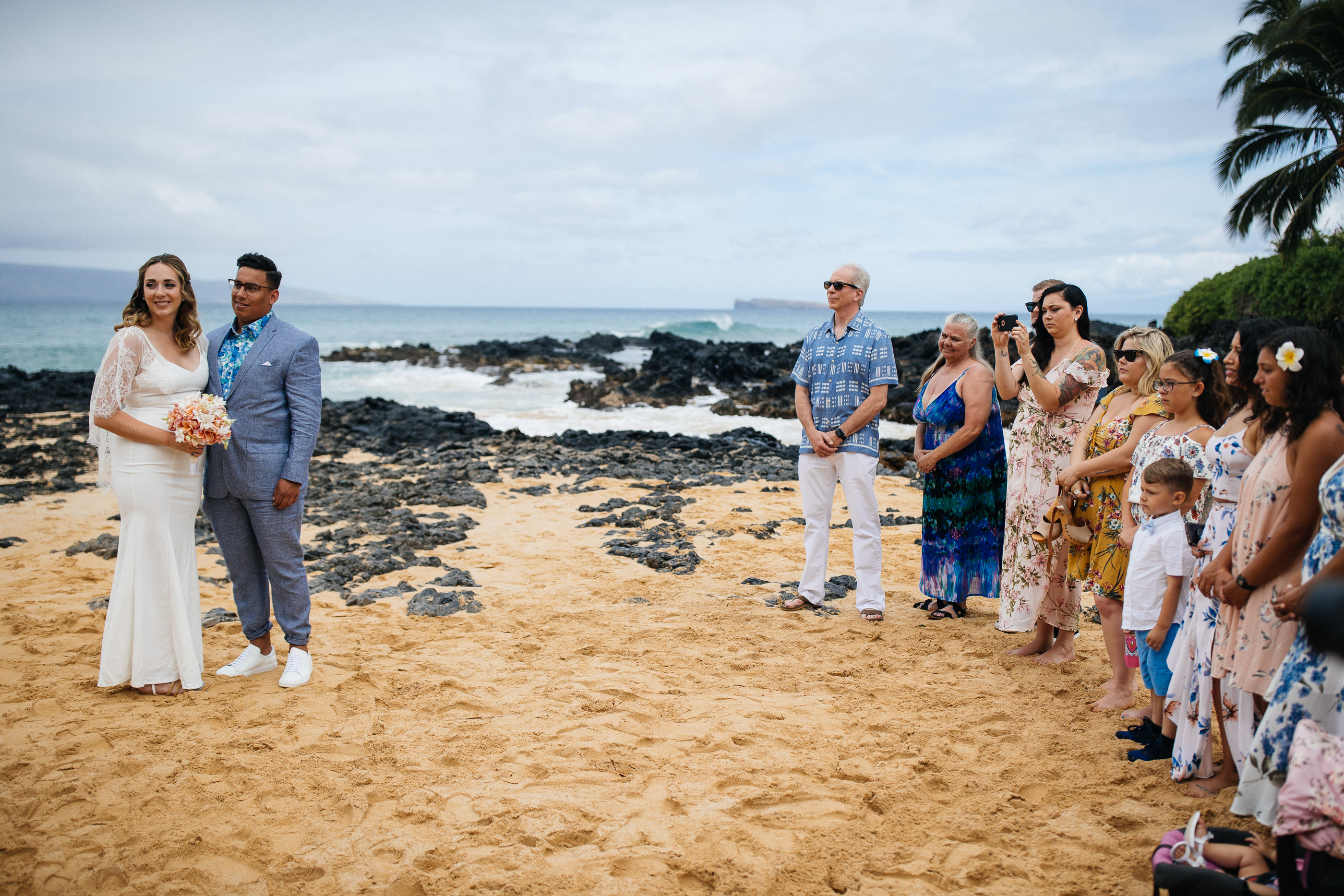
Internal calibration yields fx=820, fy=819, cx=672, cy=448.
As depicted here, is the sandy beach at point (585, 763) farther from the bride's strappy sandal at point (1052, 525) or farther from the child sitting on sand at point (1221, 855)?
the bride's strappy sandal at point (1052, 525)

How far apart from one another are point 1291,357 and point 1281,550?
1.99 ft

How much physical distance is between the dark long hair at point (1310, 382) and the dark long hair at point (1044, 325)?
5.24ft

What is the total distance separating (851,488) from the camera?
521 centimetres

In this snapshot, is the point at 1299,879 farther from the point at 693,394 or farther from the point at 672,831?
the point at 693,394

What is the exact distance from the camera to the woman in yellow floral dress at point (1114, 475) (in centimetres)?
376

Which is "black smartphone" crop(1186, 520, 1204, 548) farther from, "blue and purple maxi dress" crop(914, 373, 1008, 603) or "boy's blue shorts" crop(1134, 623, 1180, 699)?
"blue and purple maxi dress" crop(914, 373, 1008, 603)

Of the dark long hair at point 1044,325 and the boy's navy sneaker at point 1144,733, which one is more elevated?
the dark long hair at point 1044,325

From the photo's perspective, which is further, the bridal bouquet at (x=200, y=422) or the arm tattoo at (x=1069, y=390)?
the arm tattoo at (x=1069, y=390)

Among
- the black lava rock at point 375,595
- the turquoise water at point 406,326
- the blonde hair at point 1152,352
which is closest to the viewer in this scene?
the blonde hair at point 1152,352

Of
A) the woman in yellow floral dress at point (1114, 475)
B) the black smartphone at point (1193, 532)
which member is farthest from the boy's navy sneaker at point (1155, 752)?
the black smartphone at point (1193, 532)

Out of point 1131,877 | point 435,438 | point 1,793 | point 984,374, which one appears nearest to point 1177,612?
point 1131,877

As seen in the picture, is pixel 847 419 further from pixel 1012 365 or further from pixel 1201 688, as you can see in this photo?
pixel 1201 688

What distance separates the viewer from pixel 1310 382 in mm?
2541

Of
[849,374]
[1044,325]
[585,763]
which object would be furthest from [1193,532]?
Result: [585,763]
